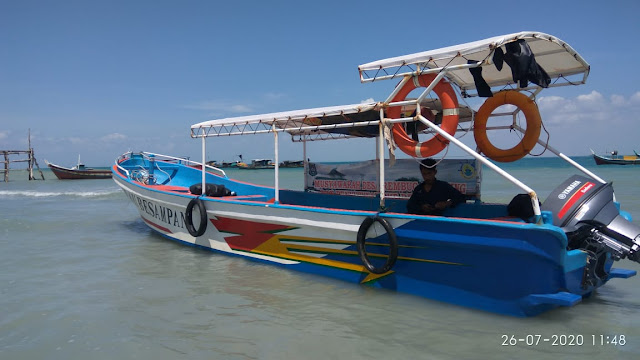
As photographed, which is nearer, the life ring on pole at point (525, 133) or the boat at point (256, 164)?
the life ring on pole at point (525, 133)

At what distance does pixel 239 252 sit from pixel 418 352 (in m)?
4.08

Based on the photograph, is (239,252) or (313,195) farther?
(313,195)

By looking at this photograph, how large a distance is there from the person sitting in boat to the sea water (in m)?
1.19

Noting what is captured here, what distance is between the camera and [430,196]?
5.91 m

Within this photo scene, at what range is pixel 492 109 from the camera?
586 cm

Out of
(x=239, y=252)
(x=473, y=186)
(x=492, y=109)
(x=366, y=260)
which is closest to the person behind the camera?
(x=366, y=260)

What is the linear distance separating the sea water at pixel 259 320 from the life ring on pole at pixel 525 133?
200cm

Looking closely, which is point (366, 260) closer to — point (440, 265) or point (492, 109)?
point (440, 265)

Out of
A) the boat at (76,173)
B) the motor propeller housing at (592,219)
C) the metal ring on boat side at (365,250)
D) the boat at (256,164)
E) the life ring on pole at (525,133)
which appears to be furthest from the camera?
the boat at (256,164)

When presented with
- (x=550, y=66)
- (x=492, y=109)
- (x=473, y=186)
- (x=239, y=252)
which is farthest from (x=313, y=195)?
(x=550, y=66)

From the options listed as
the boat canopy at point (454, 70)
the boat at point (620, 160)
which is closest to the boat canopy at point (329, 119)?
the boat canopy at point (454, 70)

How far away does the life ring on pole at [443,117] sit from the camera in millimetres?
5141

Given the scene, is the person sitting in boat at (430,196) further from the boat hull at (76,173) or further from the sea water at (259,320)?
the boat hull at (76,173)
